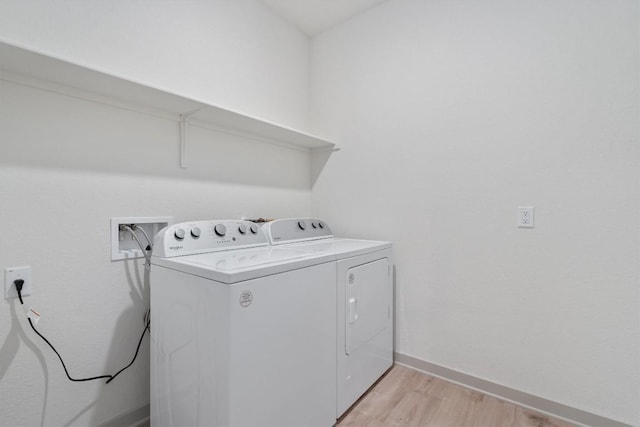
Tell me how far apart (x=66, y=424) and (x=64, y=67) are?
1392 millimetres

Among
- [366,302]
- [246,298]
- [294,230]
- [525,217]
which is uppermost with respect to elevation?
[525,217]

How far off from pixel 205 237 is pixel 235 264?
1.33 ft

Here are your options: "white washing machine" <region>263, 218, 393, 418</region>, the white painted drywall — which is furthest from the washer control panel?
the white painted drywall

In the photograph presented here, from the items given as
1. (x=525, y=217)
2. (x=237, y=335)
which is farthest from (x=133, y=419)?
(x=525, y=217)

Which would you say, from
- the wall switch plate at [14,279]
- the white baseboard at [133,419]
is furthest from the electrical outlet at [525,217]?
the wall switch plate at [14,279]

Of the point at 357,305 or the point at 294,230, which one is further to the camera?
the point at 294,230

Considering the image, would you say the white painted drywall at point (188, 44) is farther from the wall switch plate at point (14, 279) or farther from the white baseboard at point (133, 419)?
the white baseboard at point (133, 419)

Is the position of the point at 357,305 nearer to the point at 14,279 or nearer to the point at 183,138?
the point at 183,138

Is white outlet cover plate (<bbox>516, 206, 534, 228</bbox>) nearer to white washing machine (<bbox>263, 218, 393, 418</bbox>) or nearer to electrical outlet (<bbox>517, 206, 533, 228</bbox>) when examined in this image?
electrical outlet (<bbox>517, 206, 533, 228</bbox>)

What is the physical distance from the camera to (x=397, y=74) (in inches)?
77.5

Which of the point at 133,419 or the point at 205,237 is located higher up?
the point at 205,237

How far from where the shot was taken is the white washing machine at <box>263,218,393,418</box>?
1423 millimetres

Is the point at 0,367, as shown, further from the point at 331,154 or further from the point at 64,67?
the point at 331,154

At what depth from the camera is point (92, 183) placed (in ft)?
4.18
